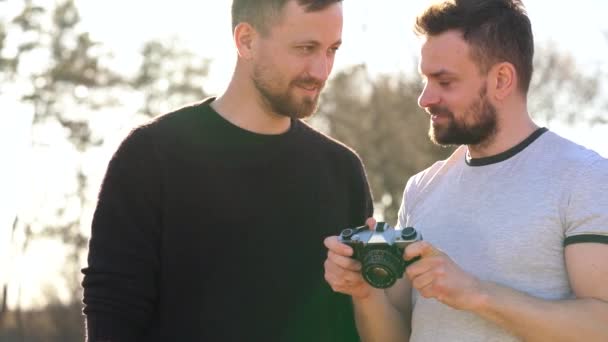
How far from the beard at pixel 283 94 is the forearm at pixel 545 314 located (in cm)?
128

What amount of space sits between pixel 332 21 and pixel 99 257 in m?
1.48

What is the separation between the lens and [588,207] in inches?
145

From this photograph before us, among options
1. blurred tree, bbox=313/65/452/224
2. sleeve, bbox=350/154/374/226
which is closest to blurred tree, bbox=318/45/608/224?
blurred tree, bbox=313/65/452/224

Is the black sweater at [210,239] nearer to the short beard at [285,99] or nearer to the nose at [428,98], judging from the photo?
the short beard at [285,99]

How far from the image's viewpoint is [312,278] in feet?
15.0

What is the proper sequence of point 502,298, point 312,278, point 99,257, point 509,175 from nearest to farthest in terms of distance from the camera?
point 502,298, point 509,175, point 99,257, point 312,278

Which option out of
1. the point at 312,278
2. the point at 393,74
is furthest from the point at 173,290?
the point at 393,74

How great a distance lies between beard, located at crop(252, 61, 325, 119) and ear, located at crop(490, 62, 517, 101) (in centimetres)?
83

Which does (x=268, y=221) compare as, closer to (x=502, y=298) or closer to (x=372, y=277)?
(x=372, y=277)

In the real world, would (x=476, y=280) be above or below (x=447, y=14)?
below

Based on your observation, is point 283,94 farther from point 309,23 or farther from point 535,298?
point 535,298

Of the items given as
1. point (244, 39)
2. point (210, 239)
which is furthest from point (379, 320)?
point (244, 39)

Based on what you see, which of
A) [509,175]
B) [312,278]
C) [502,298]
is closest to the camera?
[502,298]

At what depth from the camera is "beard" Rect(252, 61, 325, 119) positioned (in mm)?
4523
